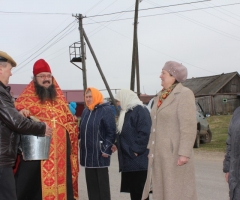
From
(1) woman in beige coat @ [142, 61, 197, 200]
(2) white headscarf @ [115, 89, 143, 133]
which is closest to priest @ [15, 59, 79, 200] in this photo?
(2) white headscarf @ [115, 89, 143, 133]

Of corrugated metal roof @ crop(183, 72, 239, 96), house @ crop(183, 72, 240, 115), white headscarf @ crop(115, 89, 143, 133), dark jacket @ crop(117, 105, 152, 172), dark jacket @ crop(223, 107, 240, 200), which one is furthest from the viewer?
corrugated metal roof @ crop(183, 72, 239, 96)

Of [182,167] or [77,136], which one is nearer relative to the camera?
[182,167]

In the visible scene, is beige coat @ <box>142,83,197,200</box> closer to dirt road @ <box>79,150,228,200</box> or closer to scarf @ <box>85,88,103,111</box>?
scarf @ <box>85,88,103,111</box>

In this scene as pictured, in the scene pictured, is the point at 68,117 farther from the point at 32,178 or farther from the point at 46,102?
the point at 32,178

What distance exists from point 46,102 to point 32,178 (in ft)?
3.10

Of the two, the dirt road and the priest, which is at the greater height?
the priest

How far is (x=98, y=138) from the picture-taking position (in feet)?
17.3

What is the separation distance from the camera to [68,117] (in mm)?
5066

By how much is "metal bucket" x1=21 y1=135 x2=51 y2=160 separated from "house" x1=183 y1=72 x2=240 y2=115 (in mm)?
29007

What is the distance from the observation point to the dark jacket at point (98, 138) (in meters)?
5.25

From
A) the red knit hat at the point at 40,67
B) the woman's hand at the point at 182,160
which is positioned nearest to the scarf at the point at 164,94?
the woman's hand at the point at 182,160

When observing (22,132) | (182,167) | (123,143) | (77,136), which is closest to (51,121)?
(77,136)

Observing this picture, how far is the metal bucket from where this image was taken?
4.23m

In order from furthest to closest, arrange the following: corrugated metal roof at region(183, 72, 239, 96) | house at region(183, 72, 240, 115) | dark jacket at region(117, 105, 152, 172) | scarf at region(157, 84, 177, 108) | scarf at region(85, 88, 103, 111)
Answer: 1. corrugated metal roof at region(183, 72, 239, 96)
2. house at region(183, 72, 240, 115)
3. scarf at region(85, 88, 103, 111)
4. dark jacket at region(117, 105, 152, 172)
5. scarf at region(157, 84, 177, 108)
